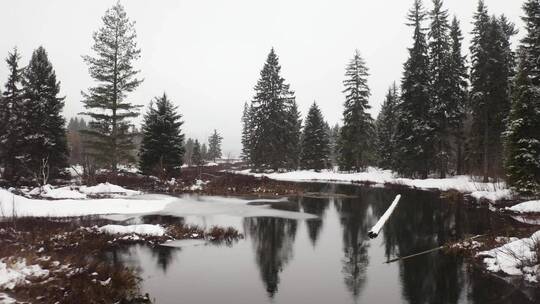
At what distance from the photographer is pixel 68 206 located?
18891 millimetres

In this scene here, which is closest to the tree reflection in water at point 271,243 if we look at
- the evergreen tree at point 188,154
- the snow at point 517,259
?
the snow at point 517,259

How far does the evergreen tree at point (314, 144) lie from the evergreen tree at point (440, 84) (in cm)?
2113

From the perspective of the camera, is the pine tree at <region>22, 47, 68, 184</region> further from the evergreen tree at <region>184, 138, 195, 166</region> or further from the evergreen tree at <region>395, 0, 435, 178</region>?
the evergreen tree at <region>184, 138, 195, 166</region>

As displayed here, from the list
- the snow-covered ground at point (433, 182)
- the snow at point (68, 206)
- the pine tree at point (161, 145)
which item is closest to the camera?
the snow at point (68, 206)

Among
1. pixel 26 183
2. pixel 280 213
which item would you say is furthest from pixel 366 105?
pixel 26 183

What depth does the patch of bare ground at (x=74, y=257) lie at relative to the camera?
724 centimetres

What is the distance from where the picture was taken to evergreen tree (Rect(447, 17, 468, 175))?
37938mm

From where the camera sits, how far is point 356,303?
27.6ft

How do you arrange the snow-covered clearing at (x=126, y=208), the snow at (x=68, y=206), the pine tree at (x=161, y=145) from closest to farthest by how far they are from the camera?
the snow at (x=68, y=206) < the snow-covered clearing at (x=126, y=208) < the pine tree at (x=161, y=145)

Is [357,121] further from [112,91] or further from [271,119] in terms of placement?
[112,91]

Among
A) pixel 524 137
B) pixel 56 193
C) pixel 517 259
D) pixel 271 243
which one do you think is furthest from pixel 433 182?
pixel 56 193

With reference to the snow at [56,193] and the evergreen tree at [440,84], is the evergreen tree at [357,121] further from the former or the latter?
the snow at [56,193]

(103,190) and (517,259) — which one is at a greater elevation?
(103,190)

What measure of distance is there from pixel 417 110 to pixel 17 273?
3673 centimetres
